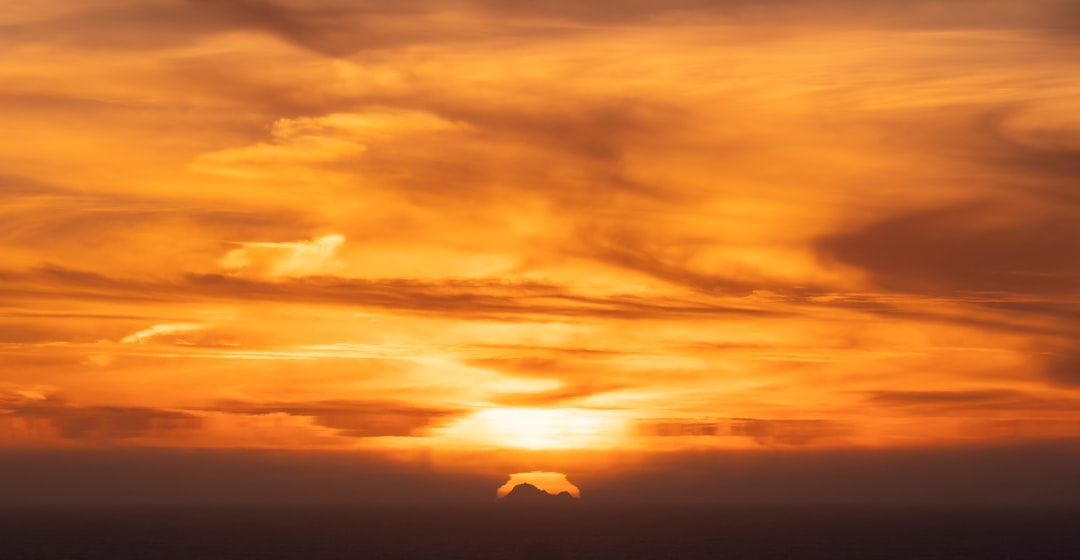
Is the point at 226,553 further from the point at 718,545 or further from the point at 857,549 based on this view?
the point at 857,549

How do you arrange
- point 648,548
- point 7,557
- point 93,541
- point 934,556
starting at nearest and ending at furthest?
point 7,557 < point 934,556 < point 648,548 < point 93,541

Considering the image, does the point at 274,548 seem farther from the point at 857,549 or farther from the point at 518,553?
the point at 857,549

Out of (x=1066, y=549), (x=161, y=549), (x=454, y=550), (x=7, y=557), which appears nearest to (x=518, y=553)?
(x=454, y=550)

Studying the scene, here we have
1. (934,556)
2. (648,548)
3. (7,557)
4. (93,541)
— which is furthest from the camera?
(93,541)

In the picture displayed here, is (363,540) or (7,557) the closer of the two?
(7,557)

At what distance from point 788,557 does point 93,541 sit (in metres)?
108

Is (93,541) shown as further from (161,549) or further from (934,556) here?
(934,556)

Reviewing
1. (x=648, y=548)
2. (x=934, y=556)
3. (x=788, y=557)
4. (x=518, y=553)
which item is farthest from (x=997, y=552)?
(x=518, y=553)

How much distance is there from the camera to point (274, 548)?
179m

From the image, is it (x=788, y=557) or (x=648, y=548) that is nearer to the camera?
(x=788, y=557)

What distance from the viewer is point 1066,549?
582 ft

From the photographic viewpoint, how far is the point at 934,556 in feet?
536

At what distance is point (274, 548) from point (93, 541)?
115 ft

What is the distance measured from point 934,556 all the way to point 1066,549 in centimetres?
2739
